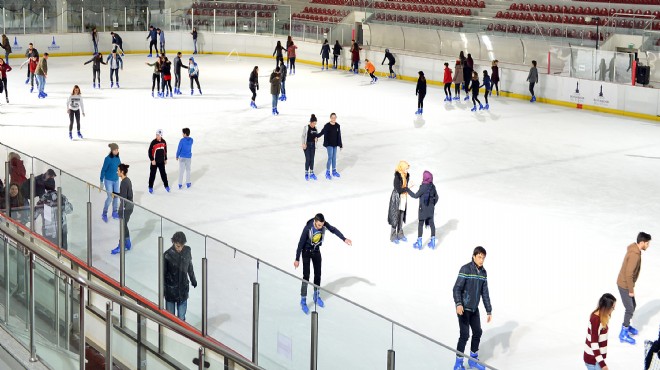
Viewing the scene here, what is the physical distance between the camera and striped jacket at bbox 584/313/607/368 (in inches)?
363

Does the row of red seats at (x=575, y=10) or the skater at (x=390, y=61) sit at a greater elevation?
the row of red seats at (x=575, y=10)

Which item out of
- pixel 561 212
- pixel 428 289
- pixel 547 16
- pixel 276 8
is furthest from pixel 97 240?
pixel 276 8

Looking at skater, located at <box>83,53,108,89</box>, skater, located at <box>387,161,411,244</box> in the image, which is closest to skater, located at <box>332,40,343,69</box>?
skater, located at <box>83,53,108,89</box>

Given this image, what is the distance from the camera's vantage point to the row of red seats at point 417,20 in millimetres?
40578

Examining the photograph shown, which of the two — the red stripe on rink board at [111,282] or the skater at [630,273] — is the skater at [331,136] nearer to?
the red stripe on rink board at [111,282]

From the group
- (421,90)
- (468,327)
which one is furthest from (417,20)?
(468,327)

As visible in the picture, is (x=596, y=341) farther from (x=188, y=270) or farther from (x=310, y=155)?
(x=310, y=155)

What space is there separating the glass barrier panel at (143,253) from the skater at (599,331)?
503 centimetres

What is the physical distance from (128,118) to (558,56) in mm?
14617

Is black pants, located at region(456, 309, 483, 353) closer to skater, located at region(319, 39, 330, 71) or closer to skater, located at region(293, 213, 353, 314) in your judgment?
skater, located at region(293, 213, 353, 314)

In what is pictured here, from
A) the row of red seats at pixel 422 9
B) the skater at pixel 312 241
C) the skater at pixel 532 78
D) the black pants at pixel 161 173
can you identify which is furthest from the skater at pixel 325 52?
the skater at pixel 312 241

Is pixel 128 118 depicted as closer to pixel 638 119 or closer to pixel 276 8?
pixel 638 119

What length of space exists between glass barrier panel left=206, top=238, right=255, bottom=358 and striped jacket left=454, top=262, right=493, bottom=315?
91.7 inches

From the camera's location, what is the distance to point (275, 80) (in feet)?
89.2
